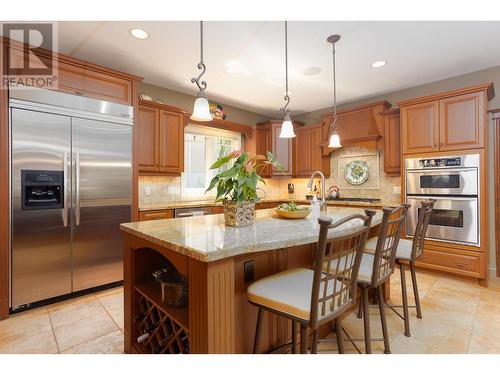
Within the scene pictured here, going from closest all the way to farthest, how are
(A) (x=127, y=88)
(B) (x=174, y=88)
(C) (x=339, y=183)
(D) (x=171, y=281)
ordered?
1. (D) (x=171, y=281)
2. (A) (x=127, y=88)
3. (B) (x=174, y=88)
4. (C) (x=339, y=183)

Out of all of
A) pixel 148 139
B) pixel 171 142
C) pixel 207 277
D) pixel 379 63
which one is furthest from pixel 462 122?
pixel 148 139

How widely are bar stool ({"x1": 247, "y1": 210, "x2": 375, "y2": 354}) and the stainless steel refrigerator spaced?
216 cm

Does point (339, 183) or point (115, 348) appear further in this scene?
point (339, 183)

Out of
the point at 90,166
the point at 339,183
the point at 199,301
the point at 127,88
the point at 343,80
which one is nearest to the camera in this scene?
the point at 199,301

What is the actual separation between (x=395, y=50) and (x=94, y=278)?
13.5 ft

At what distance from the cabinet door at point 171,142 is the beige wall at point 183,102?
0.44m

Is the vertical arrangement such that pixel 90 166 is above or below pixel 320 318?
above

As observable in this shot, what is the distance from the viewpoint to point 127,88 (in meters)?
2.92

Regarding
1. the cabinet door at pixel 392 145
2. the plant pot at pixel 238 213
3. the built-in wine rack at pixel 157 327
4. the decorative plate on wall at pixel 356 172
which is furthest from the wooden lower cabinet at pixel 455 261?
the built-in wine rack at pixel 157 327

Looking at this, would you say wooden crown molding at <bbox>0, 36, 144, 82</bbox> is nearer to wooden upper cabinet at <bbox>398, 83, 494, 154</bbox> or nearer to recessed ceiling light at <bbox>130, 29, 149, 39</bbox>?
recessed ceiling light at <bbox>130, 29, 149, 39</bbox>

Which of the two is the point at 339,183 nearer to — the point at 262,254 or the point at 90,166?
the point at 262,254

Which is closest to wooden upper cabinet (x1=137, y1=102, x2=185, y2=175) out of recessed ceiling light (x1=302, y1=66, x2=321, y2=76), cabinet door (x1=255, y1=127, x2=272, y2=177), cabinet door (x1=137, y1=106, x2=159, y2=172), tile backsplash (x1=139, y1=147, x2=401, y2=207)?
cabinet door (x1=137, y1=106, x2=159, y2=172)

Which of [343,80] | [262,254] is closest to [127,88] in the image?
[262,254]

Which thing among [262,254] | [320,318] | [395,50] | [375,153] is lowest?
[320,318]
